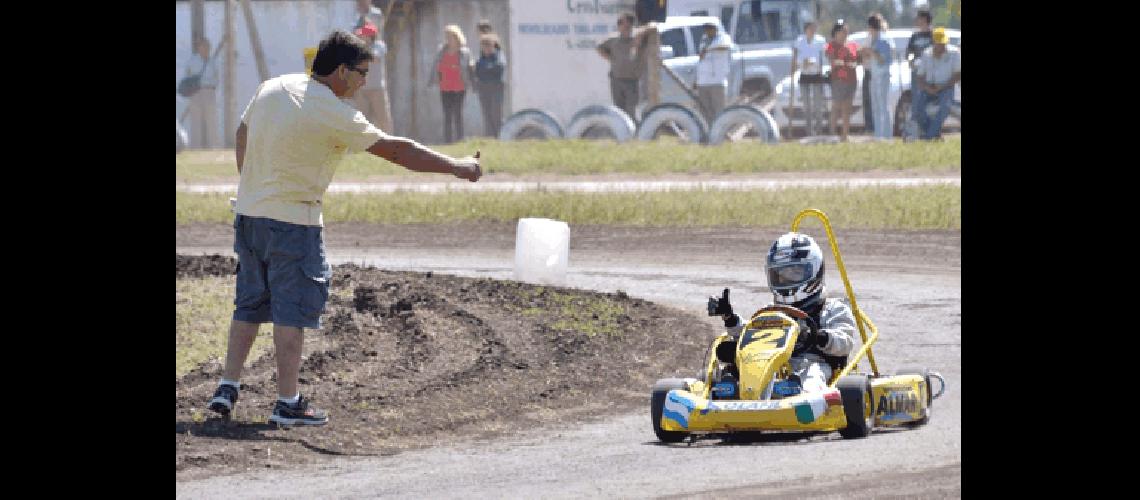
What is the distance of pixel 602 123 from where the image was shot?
28969 mm

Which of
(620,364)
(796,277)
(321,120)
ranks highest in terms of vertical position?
(321,120)

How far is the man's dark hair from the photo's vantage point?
8.93 metres

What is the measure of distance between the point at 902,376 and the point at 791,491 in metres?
1.64

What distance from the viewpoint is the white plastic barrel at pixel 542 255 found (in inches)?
582

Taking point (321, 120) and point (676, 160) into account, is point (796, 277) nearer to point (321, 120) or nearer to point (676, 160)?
point (321, 120)

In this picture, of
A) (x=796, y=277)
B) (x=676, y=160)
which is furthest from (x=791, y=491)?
(x=676, y=160)

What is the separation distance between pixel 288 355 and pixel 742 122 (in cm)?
1933

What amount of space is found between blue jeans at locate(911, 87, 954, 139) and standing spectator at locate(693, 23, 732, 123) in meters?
3.70

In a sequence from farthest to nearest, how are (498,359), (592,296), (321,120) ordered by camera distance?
(592,296) → (498,359) → (321,120)

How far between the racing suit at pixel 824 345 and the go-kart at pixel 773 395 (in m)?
0.05

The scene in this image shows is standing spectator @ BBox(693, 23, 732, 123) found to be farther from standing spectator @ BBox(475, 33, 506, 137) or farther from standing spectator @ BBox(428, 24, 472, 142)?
standing spectator @ BBox(428, 24, 472, 142)

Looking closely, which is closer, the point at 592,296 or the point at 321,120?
the point at 321,120

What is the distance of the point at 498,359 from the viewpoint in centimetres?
1143

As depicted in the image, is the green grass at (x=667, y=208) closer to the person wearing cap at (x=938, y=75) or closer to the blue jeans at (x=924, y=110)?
the person wearing cap at (x=938, y=75)
